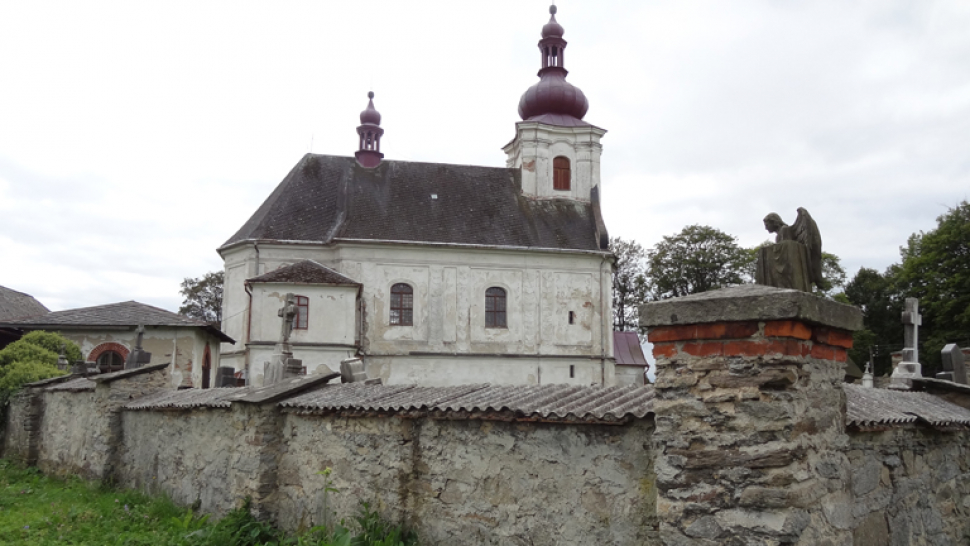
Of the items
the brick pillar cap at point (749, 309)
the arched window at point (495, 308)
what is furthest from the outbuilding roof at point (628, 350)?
the brick pillar cap at point (749, 309)

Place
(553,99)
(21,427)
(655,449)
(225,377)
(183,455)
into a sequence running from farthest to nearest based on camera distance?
(553,99) < (21,427) < (225,377) < (183,455) < (655,449)

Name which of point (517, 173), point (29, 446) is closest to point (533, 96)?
point (517, 173)

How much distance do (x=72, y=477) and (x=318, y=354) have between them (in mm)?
12691

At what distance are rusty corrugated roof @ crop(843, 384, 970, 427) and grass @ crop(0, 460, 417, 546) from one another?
3894 millimetres

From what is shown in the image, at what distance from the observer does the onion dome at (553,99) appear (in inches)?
1377

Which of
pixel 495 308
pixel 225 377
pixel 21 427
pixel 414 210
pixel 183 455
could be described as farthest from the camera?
pixel 414 210

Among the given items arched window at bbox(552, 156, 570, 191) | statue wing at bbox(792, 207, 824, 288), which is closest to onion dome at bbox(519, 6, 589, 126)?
arched window at bbox(552, 156, 570, 191)

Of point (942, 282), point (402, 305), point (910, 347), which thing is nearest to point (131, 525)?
point (910, 347)

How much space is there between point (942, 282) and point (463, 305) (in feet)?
81.2

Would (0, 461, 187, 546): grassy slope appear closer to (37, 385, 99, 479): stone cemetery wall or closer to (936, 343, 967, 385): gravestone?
(37, 385, 99, 479): stone cemetery wall

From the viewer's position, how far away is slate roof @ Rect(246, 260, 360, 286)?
27141 millimetres

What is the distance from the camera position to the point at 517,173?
113 ft

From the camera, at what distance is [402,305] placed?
2995cm

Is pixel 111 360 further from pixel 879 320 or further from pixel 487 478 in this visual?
pixel 879 320
